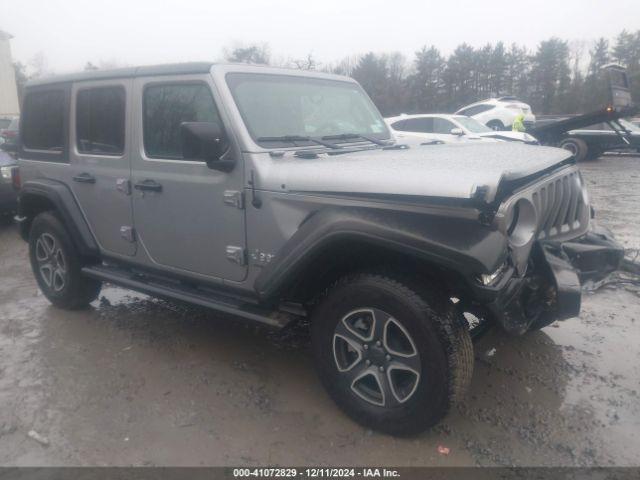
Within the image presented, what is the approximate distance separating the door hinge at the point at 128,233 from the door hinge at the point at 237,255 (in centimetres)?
104

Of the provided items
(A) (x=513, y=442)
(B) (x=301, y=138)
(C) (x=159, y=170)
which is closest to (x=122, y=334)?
(C) (x=159, y=170)

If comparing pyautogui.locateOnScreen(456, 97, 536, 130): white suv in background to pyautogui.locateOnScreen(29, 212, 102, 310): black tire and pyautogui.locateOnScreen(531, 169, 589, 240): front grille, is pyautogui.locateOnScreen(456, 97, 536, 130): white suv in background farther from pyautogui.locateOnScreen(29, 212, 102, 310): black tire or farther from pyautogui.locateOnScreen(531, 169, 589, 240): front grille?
pyautogui.locateOnScreen(29, 212, 102, 310): black tire

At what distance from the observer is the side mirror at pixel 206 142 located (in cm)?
298

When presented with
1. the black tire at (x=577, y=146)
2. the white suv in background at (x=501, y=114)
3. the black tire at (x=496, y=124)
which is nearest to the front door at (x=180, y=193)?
the black tire at (x=577, y=146)

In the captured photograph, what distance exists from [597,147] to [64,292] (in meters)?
16.8

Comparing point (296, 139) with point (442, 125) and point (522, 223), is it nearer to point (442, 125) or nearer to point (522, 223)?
point (522, 223)

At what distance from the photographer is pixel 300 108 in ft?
12.2

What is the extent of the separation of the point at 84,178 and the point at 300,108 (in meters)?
1.87

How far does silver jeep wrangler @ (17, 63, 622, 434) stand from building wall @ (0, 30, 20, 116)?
43.8m

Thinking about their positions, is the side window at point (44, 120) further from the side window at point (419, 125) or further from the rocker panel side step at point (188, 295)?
the side window at point (419, 125)

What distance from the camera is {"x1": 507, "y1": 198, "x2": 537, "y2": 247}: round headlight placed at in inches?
107

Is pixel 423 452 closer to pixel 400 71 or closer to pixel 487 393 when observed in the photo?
pixel 487 393

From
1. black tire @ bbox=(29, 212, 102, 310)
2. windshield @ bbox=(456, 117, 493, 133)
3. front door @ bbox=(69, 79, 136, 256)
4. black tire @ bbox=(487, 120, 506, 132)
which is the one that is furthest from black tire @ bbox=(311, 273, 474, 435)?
black tire @ bbox=(487, 120, 506, 132)

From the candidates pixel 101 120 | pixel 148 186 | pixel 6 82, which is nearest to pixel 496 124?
pixel 101 120
